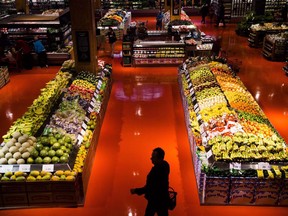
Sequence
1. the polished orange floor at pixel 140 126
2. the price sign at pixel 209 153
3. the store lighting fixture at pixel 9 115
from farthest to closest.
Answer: the store lighting fixture at pixel 9 115 < the price sign at pixel 209 153 < the polished orange floor at pixel 140 126

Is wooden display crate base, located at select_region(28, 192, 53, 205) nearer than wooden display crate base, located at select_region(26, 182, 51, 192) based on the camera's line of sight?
No

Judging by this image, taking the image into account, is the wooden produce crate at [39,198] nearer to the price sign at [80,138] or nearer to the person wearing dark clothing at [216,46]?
the price sign at [80,138]

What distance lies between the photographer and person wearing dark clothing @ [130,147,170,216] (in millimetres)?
4613

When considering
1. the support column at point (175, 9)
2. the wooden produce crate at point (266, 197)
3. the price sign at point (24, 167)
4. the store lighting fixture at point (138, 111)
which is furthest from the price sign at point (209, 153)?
the support column at point (175, 9)

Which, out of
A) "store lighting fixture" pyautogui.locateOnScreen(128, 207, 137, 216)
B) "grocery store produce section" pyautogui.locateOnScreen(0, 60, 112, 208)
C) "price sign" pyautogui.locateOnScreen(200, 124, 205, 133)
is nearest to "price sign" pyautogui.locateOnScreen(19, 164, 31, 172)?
"grocery store produce section" pyautogui.locateOnScreen(0, 60, 112, 208)

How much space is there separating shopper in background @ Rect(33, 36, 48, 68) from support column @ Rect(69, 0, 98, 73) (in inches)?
148

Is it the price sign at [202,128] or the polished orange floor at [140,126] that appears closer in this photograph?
the polished orange floor at [140,126]

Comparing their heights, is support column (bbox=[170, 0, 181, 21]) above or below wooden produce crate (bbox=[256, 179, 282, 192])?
above

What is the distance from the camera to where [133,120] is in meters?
9.70

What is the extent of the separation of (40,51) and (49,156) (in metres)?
8.88

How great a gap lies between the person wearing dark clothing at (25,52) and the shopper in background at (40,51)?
12.8 inches

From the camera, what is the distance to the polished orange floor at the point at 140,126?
6.25m

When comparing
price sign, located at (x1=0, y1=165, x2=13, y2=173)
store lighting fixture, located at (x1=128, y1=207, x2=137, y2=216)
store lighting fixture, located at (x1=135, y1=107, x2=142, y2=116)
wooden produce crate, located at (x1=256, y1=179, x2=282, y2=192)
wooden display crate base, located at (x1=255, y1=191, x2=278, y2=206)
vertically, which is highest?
price sign, located at (x1=0, y1=165, x2=13, y2=173)

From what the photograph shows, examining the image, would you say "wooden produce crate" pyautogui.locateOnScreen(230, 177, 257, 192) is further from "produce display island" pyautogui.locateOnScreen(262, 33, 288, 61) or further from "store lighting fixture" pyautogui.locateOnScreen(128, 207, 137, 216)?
"produce display island" pyautogui.locateOnScreen(262, 33, 288, 61)
